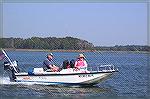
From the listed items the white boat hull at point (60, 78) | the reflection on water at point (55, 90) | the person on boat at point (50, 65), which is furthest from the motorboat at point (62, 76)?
the reflection on water at point (55, 90)

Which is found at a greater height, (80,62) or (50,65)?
(80,62)

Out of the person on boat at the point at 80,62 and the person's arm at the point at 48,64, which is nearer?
the person on boat at the point at 80,62

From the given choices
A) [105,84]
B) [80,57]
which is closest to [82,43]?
[80,57]

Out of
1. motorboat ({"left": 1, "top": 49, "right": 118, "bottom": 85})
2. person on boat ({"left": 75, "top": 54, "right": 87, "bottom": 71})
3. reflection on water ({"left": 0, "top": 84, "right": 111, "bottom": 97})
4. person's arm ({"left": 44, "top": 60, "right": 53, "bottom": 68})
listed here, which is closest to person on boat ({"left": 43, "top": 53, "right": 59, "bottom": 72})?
person's arm ({"left": 44, "top": 60, "right": 53, "bottom": 68})

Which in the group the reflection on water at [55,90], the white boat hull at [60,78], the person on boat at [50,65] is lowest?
the reflection on water at [55,90]

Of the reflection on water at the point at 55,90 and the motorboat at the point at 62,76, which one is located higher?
the motorboat at the point at 62,76


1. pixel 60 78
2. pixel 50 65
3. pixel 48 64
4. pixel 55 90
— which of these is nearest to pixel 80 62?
pixel 60 78

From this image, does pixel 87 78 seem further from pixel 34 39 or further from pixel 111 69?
pixel 34 39

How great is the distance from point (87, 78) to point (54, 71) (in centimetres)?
184

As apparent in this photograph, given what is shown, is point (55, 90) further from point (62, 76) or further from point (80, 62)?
point (80, 62)

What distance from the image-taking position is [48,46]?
661 inches

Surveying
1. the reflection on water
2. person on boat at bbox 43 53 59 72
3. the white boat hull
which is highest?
person on boat at bbox 43 53 59 72

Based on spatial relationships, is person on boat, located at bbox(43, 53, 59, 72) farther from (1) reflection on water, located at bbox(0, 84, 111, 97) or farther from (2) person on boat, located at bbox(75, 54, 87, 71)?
(2) person on boat, located at bbox(75, 54, 87, 71)

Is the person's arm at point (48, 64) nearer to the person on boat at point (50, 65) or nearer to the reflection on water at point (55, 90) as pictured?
the person on boat at point (50, 65)
